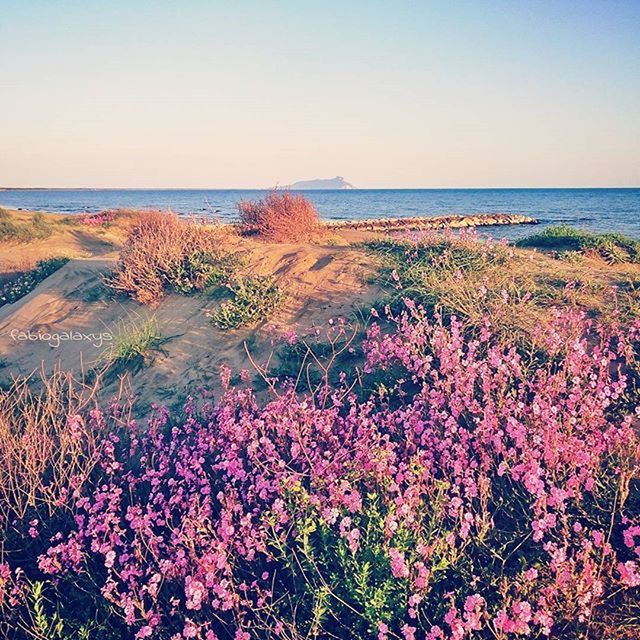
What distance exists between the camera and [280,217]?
13344 mm

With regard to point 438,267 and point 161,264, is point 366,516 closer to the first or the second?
point 438,267

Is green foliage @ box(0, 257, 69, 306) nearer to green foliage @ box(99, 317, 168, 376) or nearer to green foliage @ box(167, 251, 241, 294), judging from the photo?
green foliage @ box(167, 251, 241, 294)

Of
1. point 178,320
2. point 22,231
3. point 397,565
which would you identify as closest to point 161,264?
point 178,320

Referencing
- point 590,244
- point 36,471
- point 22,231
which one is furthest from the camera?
point 22,231

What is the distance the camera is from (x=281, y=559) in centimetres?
361

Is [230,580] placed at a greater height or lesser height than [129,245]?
lesser

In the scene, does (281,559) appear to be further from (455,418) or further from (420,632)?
(455,418)

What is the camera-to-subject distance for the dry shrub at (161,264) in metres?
9.23

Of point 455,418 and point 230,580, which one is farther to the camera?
point 455,418

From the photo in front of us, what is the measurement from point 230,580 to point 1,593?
4.77ft

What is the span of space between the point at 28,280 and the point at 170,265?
6012mm

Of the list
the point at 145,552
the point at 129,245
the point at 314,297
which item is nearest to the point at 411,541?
the point at 145,552

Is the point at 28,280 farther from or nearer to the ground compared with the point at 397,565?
farther from the ground

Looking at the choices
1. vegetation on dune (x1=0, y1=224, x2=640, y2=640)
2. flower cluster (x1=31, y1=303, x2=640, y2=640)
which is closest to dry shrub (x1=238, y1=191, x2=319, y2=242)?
vegetation on dune (x1=0, y1=224, x2=640, y2=640)
